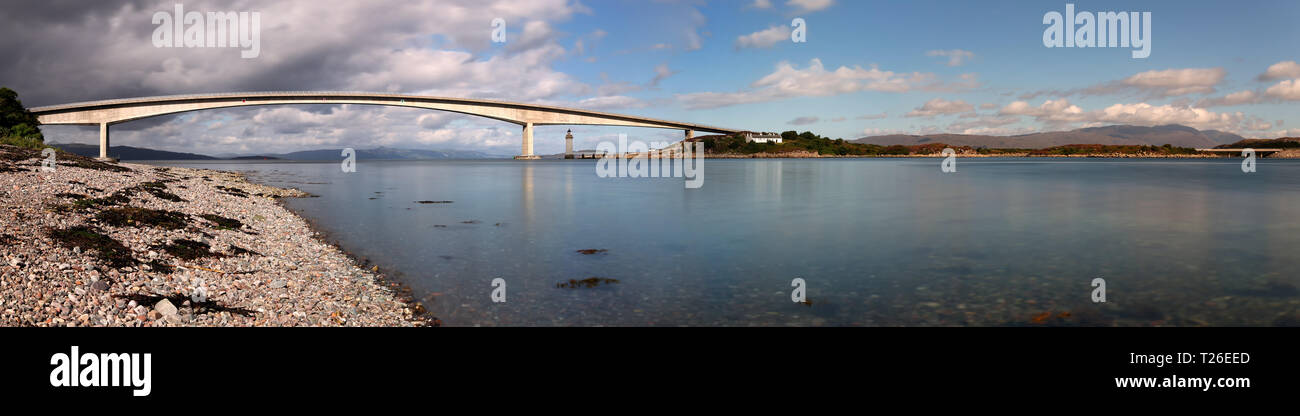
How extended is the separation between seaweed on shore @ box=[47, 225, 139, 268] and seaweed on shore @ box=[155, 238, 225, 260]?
671mm

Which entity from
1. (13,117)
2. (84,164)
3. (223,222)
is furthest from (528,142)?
(223,222)

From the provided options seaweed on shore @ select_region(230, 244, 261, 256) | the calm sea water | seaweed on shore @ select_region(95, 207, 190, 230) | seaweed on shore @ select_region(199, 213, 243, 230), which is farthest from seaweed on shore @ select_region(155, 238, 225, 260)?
seaweed on shore @ select_region(199, 213, 243, 230)

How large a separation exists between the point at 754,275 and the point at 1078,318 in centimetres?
497

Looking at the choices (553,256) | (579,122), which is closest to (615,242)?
(553,256)

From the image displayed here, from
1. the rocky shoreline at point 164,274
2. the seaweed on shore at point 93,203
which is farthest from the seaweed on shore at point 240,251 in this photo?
the seaweed on shore at point 93,203

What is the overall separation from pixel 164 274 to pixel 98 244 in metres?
1.53

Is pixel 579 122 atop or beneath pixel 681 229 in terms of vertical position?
atop

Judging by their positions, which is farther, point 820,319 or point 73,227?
point 73,227

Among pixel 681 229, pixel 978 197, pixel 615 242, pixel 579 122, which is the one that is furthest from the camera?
pixel 579 122

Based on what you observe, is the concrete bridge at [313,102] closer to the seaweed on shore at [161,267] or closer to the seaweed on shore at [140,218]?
the seaweed on shore at [140,218]

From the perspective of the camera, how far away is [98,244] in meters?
8.98
